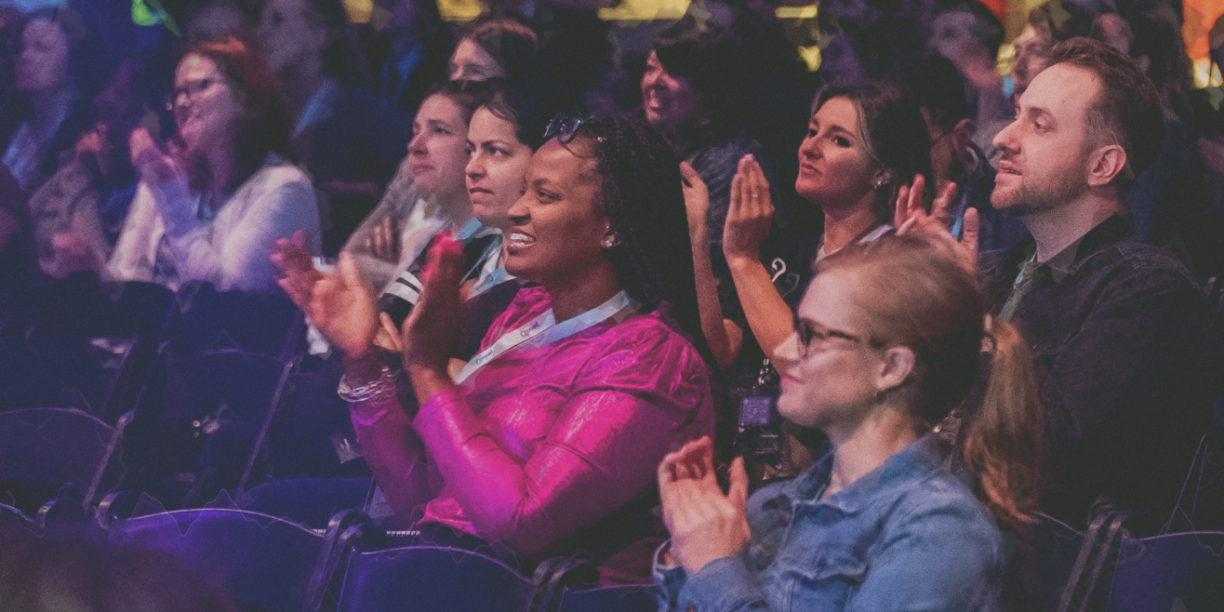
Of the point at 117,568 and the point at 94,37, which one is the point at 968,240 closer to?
the point at 117,568

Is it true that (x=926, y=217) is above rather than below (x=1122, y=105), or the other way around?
below

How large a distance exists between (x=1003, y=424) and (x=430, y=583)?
1.00m

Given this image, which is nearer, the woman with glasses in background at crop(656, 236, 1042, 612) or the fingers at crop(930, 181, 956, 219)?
the woman with glasses in background at crop(656, 236, 1042, 612)

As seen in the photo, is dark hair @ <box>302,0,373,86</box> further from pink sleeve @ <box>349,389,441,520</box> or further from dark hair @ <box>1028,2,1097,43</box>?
dark hair @ <box>1028,2,1097,43</box>

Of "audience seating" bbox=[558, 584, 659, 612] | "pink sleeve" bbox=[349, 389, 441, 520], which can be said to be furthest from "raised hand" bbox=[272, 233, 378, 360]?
"audience seating" bbox=[558, 584, 659, 612]

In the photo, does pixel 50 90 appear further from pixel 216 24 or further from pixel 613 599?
pixel 613 599

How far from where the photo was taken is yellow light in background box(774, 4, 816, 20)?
2805 millimetres

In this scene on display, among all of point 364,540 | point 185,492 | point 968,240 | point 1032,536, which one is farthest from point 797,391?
point 185,492

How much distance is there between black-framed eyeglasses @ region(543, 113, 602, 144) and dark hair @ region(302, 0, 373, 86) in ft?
4.36

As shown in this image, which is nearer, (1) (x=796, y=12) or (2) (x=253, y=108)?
(1) (x=796, y=12)

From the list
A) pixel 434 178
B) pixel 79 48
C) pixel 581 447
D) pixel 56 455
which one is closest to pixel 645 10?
pixel 434 178

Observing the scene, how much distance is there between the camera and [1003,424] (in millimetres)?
1600

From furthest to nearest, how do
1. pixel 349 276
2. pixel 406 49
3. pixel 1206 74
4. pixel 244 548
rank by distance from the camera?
pixel 406 49 < pixel 1206 74 < pixel 244 548 < pixel 349 276

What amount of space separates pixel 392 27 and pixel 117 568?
68.4 inches
